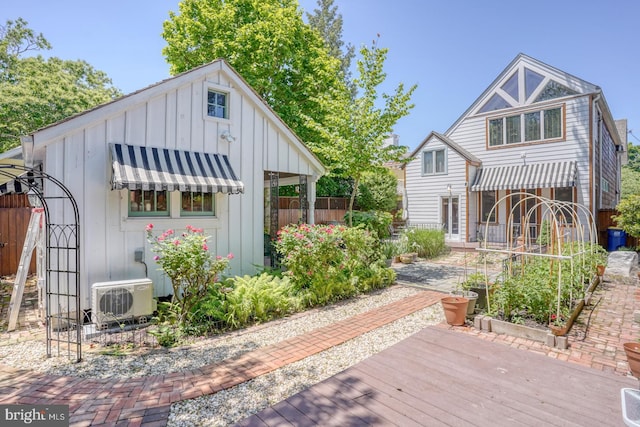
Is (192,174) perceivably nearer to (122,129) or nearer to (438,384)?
(122,129)

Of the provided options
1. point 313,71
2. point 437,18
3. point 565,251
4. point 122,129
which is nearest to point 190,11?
point 313,71

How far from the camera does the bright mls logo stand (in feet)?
10.9

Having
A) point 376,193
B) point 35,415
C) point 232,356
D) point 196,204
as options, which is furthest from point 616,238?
point 35,415

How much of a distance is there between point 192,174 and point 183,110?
5.51 feet

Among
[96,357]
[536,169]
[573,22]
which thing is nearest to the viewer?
[96,357]

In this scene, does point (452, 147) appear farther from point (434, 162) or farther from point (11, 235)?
point (11, 235)

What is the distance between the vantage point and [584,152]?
1463cm

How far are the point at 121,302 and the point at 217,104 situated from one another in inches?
205

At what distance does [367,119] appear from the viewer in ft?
33.8

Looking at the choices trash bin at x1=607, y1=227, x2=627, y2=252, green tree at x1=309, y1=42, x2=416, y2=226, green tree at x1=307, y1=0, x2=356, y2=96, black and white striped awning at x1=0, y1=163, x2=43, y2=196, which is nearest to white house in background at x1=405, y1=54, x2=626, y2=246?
trash bin at x1=607, y1=227, x2=627, y2=252

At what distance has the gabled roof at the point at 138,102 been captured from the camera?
19.3 ft

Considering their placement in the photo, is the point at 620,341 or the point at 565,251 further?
the point at 565,251

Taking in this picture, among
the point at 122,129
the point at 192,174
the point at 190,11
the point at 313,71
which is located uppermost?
the point at 190,11

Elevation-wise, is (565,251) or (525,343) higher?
(565,251)
